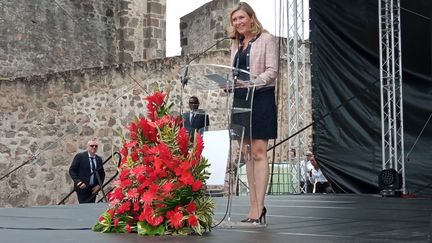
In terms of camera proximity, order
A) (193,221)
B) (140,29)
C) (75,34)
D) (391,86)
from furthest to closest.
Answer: (140,29)
(75,34)
(391,86)
(193,221)

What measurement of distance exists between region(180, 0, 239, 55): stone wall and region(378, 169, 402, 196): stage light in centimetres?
755

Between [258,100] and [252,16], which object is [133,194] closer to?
[258,100]

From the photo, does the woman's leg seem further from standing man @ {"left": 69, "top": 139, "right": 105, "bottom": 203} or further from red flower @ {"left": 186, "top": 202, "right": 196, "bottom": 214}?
standing man @ {"left": 69, "top": 139, "right": 105, "bottom": 203}

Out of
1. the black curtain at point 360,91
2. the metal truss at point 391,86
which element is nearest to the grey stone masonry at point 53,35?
the black curtain at point 360,91

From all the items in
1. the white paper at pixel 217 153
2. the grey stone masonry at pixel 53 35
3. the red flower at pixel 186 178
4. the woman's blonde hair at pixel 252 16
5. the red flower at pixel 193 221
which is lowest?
the red flower at pixel 193 221

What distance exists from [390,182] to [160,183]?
5.34 metres

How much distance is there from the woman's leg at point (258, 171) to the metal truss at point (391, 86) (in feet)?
15.1

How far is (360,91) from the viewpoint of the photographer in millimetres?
10219

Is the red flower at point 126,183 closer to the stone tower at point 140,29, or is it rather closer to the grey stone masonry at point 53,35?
the grey stone masonry at point 53,35

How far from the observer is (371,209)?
6.59 meters

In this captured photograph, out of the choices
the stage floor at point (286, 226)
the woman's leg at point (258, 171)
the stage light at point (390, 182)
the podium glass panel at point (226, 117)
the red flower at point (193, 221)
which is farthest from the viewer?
the stage light at point (390, 182)

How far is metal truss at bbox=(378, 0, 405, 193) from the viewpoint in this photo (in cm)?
904

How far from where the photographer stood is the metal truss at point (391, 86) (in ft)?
29.7

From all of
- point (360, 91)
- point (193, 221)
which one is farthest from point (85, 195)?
point (193, 221)
